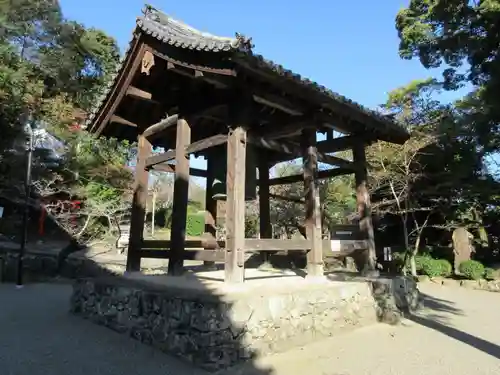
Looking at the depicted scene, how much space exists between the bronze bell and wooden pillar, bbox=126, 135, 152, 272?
135 cm

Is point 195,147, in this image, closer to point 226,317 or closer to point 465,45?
point 226,317

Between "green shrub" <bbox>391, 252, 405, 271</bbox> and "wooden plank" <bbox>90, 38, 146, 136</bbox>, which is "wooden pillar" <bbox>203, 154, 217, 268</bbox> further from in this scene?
"green shrub" <bbox>391, 252, 405, 271</bbox>

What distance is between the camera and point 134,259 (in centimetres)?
668

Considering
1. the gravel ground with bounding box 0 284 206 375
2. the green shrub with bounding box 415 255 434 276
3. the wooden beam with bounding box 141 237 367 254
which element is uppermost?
the wooden beam with bounding box 141 237 367 254

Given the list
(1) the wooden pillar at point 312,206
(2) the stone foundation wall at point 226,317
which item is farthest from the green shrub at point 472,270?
(1) the wooden pillar at point 312,206

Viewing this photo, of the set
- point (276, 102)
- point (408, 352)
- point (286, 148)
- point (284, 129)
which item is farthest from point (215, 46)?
point (408, 352)

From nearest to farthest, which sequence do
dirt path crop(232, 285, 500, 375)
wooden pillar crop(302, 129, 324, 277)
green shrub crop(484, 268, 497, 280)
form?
dirt path crop(232, 285, 500, 375)
wooden pillar crop(302, 129, 324, 277)
green shrub crop(484, 268, 497, 280)

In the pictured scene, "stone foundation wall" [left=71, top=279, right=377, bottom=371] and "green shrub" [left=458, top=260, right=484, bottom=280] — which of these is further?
"green shrub" [left=458, top=260, right=484, bottom=280]

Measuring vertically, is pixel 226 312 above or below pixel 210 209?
below

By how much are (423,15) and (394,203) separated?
6873mm

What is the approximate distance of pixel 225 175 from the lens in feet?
21.2

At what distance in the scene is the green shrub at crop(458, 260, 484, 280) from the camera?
475 inches

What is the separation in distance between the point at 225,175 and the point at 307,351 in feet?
10.1

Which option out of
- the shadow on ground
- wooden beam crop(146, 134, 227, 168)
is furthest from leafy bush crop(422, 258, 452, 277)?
wooden beam crop(146, 134, 227, 168)
